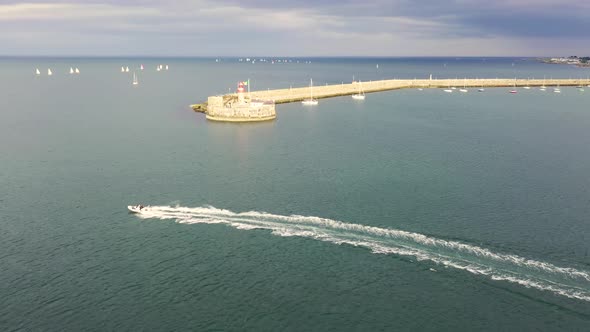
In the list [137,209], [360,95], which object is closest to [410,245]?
[137,209]

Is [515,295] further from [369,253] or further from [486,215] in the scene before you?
[486,215]

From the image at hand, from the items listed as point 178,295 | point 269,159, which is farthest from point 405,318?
point 269,159

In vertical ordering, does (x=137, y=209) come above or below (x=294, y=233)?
above

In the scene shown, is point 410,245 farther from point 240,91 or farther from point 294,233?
point 240,91

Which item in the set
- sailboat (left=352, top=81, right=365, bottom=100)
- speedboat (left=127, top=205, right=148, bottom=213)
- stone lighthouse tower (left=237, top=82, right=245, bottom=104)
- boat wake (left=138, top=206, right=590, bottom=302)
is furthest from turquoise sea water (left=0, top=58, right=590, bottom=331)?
sailboat (left=352, top=81, right=365, bottom=100)

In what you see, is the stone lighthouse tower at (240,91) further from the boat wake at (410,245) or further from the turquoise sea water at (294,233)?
the boat wake at (410,245)

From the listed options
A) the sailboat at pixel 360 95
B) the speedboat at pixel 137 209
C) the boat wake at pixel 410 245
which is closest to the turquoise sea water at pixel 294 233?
the boat wake at pixel 410 245

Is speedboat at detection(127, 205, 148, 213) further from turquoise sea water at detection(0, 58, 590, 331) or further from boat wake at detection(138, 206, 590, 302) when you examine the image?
turquoise sea water at detection(0, 58, 590, 331)
